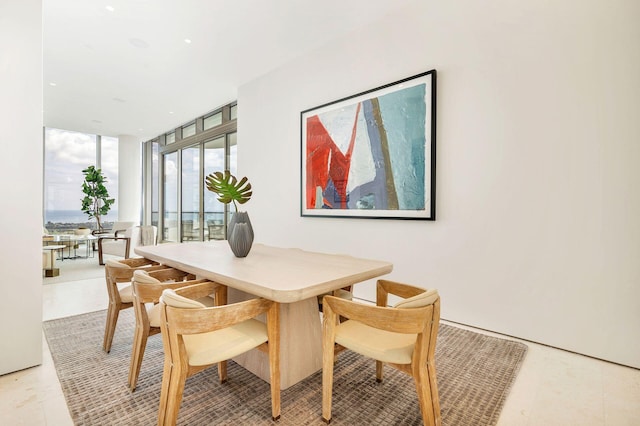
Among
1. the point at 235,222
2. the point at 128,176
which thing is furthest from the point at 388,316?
the point at 128,176

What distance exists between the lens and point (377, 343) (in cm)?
145

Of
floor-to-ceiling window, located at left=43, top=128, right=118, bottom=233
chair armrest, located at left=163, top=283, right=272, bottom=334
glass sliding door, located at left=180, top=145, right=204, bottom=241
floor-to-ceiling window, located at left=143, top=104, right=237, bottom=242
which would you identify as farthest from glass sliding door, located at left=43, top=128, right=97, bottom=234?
chair armrest, located at left=163, top=283, right=272, bottom=334

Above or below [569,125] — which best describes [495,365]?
below

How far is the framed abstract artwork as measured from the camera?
291 centimetres

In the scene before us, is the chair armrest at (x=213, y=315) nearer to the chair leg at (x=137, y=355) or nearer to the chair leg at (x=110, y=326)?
the chair leg at (x=137, y=355)

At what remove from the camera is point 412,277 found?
3.05m

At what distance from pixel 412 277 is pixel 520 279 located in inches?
36.1

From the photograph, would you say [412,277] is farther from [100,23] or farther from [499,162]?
[100,23]

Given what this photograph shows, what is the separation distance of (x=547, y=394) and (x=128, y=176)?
10194 millimetres

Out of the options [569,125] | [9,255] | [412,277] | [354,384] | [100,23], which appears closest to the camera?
[354,384]

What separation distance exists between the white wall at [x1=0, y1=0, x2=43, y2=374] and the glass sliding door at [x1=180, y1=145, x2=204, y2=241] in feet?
15.7

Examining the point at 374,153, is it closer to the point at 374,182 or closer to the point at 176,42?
the point at 374,182

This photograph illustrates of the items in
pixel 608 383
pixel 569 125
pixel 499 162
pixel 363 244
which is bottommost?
pixel 608 383

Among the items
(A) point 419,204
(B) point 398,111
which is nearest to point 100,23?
(B) point 398,111
